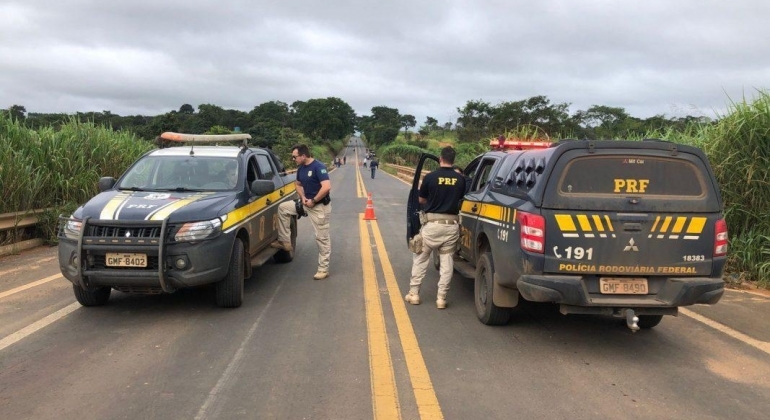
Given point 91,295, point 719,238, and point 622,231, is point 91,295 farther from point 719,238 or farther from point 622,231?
point 719,238

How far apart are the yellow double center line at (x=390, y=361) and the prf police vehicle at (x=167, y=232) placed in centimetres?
155

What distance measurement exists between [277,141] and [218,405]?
53768 mm

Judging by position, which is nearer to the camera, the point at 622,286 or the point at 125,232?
the point at 622,286

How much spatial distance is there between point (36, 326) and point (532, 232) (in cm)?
490

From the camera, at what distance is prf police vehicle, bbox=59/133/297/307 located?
546 centimetres

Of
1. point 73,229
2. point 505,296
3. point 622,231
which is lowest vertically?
point 505,296

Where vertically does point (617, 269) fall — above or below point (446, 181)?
below

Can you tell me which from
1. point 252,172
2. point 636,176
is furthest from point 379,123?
point 636,176

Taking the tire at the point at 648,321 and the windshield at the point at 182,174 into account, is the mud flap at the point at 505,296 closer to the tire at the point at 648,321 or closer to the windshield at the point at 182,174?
the tire at the point at 648,321

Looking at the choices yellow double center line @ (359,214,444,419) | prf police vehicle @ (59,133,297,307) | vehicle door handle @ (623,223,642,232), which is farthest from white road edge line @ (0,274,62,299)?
vehicle door handle @ (623,223,642,232)

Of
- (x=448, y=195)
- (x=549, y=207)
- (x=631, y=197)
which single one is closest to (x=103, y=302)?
(x=448, y=195)

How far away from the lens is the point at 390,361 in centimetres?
460

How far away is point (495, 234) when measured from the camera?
5504 mm

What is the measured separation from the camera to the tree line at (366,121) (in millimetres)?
13523
